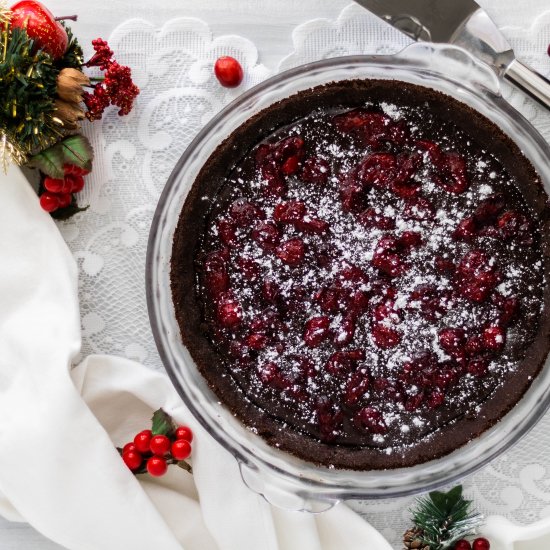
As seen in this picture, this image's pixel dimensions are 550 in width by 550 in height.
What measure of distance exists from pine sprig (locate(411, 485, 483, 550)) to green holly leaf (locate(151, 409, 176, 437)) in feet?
2.29

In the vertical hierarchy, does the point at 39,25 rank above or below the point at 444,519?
above

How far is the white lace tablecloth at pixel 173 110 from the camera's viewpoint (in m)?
2.10

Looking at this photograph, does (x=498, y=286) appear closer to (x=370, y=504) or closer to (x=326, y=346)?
(x=326, y=346)

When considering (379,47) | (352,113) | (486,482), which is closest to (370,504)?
(486,482)

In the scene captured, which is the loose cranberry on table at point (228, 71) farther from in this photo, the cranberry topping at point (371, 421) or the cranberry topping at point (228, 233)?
the cranberry topping at point (371, 421)

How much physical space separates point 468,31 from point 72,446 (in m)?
1.51

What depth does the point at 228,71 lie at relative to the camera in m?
2.06

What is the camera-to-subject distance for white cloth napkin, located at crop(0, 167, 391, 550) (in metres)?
2.03

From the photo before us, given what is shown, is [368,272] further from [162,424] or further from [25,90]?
[25,90]

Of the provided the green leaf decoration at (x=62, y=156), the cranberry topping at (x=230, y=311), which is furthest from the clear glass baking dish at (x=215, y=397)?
the green leaf decoration at (x=62, y=156)

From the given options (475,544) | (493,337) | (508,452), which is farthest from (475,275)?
(475,544)

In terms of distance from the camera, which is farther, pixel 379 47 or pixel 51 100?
pixel 379 47

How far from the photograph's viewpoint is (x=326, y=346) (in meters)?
2.04

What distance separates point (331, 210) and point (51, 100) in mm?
757
